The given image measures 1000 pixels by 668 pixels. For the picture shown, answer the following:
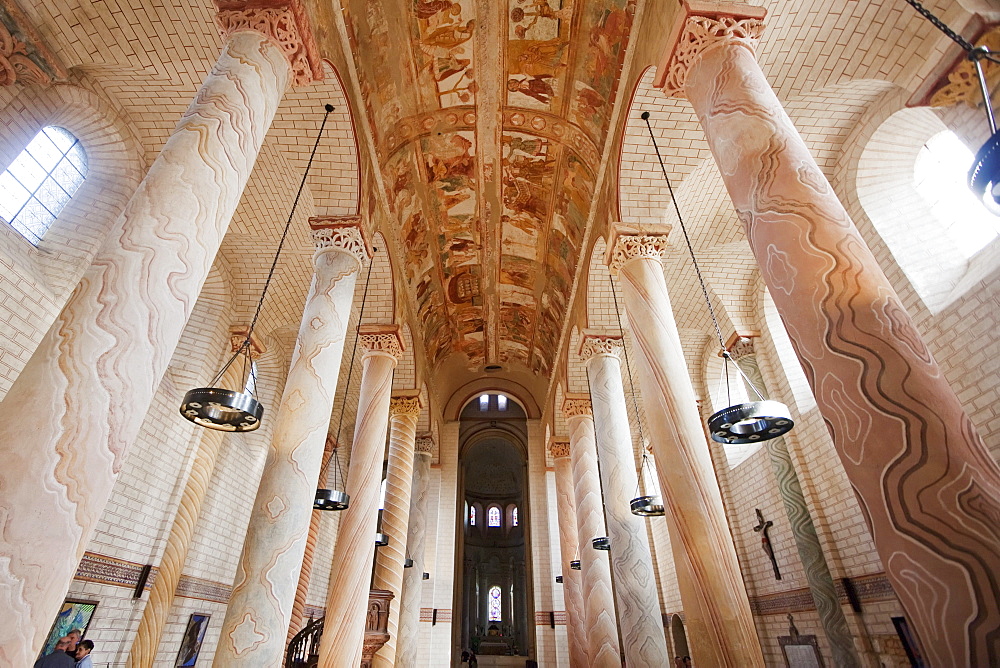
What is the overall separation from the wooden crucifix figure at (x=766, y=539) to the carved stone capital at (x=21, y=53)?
11.7 meters

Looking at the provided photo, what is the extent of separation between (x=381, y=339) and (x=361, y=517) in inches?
121

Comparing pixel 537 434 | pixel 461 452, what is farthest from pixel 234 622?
pixel 461 452

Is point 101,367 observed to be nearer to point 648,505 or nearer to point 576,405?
point 648,505

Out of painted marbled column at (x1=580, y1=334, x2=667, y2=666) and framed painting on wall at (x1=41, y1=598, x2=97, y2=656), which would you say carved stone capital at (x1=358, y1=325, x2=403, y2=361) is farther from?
framed painting on wall at (x1=41, y1=598, x2=97, y2=656)

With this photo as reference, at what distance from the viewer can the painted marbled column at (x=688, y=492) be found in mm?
4105

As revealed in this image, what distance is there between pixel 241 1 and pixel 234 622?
509 centimetres

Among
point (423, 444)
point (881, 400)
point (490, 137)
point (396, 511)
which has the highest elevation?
point (490, 137)

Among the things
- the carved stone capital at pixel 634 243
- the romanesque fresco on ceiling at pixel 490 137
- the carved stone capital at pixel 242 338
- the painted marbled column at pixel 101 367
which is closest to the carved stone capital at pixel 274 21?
the painted marbled column at pixel 101 367

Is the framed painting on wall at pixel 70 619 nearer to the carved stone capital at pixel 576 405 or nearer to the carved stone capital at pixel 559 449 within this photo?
the carved stone capital at pixel 576 405

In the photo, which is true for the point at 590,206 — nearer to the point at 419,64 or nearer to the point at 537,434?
the point at 419,64

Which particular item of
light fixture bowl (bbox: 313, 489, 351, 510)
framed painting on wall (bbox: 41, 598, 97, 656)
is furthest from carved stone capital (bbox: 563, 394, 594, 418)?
framed painting on wall (bbox: 41, 598, 97, 656)

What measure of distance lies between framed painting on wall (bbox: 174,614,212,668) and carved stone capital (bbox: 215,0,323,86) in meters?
9.47

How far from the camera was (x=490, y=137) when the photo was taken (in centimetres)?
927

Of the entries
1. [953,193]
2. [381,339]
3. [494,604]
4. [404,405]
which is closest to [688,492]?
[953,193]
